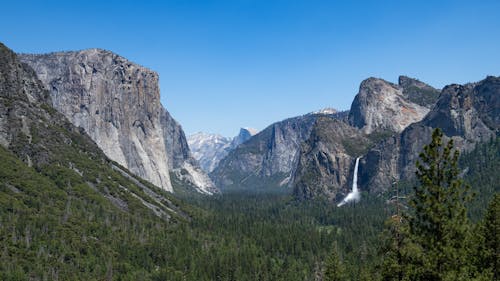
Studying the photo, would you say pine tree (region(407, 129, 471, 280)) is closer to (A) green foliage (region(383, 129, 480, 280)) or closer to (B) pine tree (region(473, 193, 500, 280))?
(A) green foliage (region(383, 129, 480, 280))

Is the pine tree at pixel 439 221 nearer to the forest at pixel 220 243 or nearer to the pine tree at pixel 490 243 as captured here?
the forest at pixel 220 243

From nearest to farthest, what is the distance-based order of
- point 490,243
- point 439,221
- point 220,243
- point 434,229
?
point 439,221 → point 434,229 → point 490,243 → point 220,243

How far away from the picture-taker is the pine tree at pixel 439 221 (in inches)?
1426

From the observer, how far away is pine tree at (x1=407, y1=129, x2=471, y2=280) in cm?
3622

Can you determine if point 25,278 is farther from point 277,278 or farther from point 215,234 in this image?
point 215,234

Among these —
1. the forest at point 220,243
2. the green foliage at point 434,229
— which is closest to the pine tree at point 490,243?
the forest at point 220,243

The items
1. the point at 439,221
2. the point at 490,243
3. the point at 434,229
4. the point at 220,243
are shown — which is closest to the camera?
the point at 439,221

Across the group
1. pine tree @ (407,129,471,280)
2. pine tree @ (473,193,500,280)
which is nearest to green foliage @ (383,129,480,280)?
pine tree @ (407,129,471,280)

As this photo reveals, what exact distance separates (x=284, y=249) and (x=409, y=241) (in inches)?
5390

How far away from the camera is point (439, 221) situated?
37.8 meters

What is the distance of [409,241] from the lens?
3822 cm

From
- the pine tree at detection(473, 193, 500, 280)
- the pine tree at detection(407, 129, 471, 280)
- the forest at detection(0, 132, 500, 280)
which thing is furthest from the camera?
the pine tree at detection(473, 193, 500, 280)

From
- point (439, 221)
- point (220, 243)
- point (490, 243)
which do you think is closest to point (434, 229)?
point (439, 221)

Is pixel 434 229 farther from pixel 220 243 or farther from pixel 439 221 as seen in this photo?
pixel 220 243
